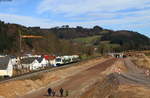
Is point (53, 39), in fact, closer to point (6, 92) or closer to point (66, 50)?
point (66, 50)

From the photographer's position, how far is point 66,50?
187 m

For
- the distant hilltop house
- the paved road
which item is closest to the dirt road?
the paved road

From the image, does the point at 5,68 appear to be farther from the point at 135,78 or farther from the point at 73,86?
the point at 135,78

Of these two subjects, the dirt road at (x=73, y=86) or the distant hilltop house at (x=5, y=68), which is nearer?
the dirt road at (x=73, y=86)

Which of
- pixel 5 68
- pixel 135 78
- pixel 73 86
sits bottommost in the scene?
pixel 73 86

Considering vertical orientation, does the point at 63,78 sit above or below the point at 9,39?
below

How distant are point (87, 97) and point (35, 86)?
14.9 meters

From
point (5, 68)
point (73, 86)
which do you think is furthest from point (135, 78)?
point (5, 68)

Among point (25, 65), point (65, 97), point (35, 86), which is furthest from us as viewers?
point (25, 65)

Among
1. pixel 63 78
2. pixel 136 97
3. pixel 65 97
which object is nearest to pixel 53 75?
pixel 63 78

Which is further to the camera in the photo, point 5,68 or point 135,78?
point 5,68

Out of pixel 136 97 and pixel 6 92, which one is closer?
pixel 136 97

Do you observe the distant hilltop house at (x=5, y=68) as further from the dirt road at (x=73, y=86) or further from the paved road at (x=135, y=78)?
the paved road at (x=135, y=78)

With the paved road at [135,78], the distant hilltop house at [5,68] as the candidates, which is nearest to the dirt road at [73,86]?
the paved road at [135,78]
